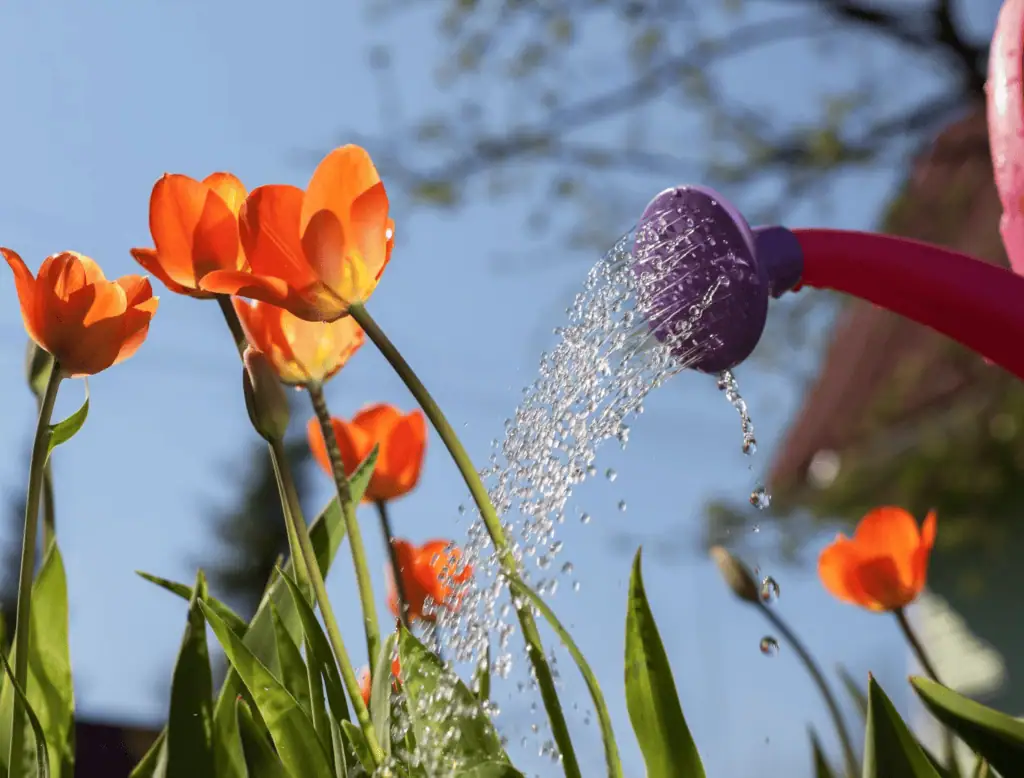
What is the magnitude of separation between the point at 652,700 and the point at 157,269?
387 mm

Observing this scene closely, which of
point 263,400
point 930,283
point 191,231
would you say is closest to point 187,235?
point 191,231

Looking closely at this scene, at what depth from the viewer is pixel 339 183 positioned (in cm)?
64

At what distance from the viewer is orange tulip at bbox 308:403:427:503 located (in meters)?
0.88

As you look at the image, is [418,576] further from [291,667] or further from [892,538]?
[892,538]

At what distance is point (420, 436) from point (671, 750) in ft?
1.19

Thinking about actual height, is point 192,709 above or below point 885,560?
below

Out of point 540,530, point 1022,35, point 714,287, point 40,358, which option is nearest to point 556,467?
point 540,530

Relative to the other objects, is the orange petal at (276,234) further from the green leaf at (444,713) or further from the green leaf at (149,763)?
the green leaf at (149,763)

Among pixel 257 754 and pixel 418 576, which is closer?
pixel 257 754

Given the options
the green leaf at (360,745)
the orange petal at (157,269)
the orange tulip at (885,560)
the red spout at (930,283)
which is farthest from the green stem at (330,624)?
the orange tulip at (885,560)

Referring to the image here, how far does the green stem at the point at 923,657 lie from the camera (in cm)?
97

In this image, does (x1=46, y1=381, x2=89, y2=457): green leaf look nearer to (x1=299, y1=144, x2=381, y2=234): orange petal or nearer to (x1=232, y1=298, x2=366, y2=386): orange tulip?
(x1=232, y1=298, x2=366, y2=386): orange tulip

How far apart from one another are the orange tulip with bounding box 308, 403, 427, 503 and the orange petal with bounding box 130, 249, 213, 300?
0.18 meters

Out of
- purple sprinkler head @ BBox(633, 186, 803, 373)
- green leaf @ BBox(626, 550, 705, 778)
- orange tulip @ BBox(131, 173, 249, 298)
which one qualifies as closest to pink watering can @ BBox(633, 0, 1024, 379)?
purple sprinkler head @ BBox(633, 186, 803, 373)
